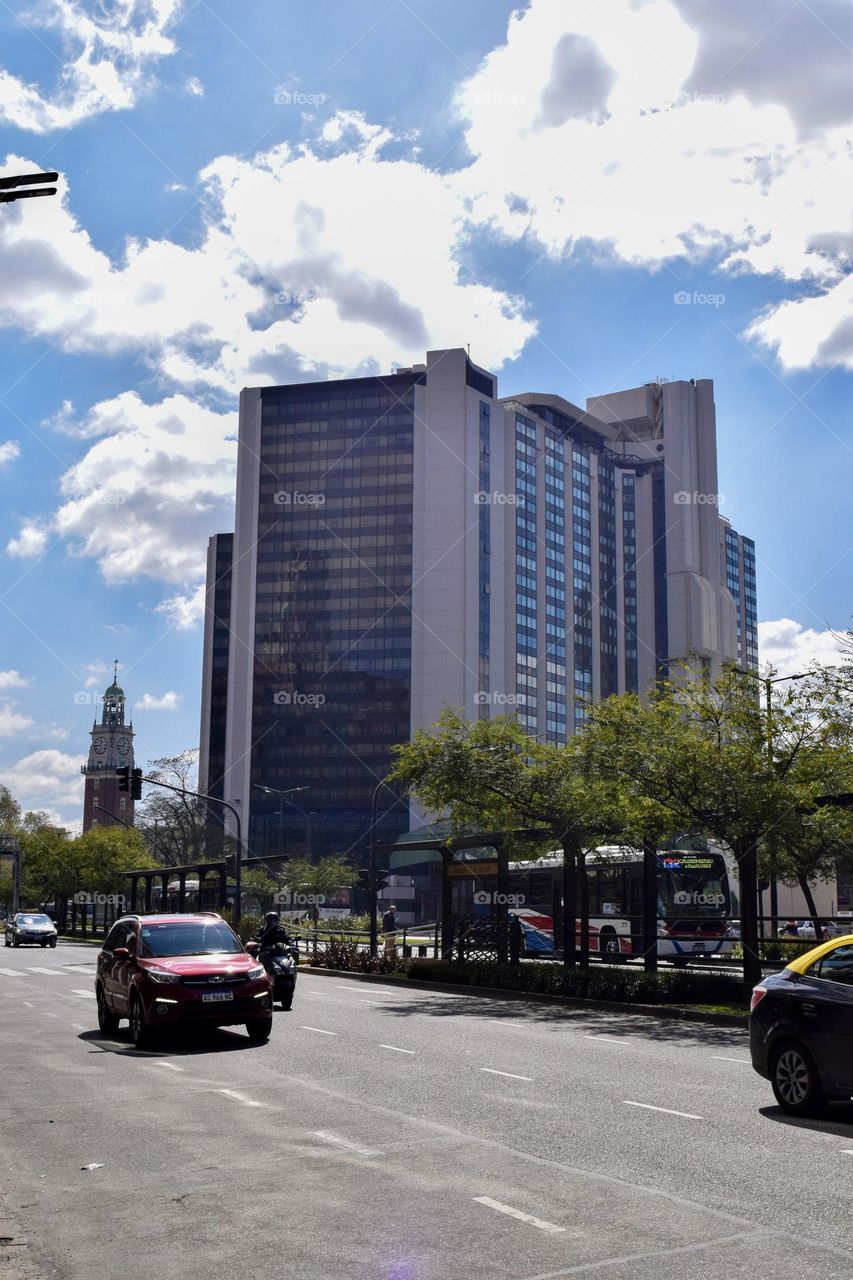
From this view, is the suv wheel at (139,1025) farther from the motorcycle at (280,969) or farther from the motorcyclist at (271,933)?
the motorcycle at (280,969)

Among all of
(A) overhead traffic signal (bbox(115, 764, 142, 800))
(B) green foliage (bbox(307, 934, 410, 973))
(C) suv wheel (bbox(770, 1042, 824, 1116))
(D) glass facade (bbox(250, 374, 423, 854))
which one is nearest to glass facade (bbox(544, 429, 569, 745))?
(D) glass facade (bbox(250, 374, 423, 854))

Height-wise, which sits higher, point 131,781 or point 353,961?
point 131,781

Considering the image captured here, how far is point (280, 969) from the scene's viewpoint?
843 inches

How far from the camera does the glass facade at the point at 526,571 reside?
447ft

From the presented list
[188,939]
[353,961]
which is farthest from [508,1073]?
[353,961]

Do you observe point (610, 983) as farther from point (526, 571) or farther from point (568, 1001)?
point (526, 571)

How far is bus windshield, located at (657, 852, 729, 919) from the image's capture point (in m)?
37.9

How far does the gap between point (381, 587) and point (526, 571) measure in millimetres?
16683

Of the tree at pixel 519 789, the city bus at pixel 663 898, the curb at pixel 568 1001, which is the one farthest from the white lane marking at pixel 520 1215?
the city bus at pixel 663 898

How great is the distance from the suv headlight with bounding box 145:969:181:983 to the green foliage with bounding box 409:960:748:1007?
10.1 m

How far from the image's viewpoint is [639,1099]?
1142 centimetres

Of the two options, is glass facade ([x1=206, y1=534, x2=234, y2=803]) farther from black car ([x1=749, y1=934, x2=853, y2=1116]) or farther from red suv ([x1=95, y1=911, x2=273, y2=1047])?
Result: black car ([x1=749, y1=934, x2=853, y2=1116])

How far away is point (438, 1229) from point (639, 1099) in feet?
17.2

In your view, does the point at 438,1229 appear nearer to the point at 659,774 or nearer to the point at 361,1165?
the point at 361,1165
